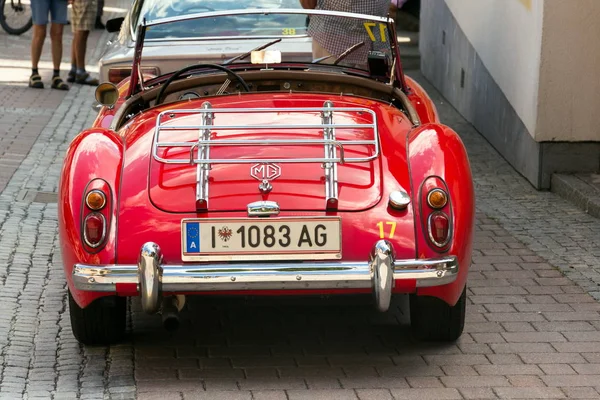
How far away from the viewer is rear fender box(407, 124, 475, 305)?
502 centimetres

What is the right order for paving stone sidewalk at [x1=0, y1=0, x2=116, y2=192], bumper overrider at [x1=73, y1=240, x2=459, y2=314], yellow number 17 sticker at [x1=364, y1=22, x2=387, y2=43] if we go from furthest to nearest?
paving stone sidewalk at [x1=0, y1=0, x2=116, y2=192] < yellow number 17 sticker at [x1=364, y1=22, x2=387, y2=43] < bumper overrider at [x1=73, y1=240, x2=459, y2=314]

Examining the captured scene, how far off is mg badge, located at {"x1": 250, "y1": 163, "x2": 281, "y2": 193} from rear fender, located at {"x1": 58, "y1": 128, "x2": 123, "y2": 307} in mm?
605

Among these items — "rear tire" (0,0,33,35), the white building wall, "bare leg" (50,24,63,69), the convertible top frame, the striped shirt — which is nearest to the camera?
the convertible top frame

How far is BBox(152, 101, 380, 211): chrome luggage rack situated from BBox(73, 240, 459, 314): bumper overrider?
0.29 metres

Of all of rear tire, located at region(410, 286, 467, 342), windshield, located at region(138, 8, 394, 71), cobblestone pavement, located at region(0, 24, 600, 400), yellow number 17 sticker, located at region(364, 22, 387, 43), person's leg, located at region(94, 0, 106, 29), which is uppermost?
yellow number 17 sticker, located at region(364, 22, 387, 43)

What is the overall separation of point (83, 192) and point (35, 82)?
9173 mm

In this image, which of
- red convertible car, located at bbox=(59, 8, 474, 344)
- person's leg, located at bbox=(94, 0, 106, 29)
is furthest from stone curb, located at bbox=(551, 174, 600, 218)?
person's leg, located at bbox=(94, 0, 106, 29)

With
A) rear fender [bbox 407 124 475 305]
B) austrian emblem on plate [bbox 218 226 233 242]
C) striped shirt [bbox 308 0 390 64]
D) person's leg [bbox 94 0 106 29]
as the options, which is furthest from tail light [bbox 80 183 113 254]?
person's leg [bbox 94 0 106 29]

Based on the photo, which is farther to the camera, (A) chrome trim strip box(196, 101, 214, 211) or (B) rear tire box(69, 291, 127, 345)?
(B) rear tire box(69, 291, 127, 345)

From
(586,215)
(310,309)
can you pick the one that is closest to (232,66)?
(310,309)

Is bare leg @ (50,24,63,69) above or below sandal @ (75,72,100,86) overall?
above

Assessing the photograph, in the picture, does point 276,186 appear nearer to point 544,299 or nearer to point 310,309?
point 310,309

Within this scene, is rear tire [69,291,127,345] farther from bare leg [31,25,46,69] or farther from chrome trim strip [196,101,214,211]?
bare leg [31,25,46,69]

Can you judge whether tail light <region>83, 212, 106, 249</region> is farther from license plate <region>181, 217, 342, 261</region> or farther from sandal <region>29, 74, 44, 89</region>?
sandal <region>29, 74, 44, 89</region>
